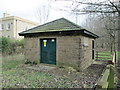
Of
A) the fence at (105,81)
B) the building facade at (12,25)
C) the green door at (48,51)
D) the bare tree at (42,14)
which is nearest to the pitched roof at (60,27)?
the green door at (48,51)

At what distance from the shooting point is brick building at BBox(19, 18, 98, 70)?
6.69m

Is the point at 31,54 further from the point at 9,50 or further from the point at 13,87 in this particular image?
the point at 9,50

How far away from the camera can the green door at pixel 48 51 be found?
775cm

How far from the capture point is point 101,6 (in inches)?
195

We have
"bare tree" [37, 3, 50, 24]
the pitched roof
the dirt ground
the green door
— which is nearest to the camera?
the dirt ground

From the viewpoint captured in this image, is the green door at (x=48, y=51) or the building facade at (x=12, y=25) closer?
the green door at (x=48, y=51)

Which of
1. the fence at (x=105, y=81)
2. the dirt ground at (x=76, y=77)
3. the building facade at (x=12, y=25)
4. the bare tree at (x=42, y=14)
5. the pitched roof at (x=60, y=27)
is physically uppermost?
the bare tree at (x=42, y=14)

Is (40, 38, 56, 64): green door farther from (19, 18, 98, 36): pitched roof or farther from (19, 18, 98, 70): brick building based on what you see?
(19, 18, 98, 36): pitched roof

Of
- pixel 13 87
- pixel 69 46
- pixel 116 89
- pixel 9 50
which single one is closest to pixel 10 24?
pixel 9 50

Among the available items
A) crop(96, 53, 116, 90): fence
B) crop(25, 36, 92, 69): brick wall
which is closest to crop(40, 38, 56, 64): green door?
crop(25, 36, 92, 69): brick wall

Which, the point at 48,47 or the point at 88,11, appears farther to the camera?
the point at 48,47

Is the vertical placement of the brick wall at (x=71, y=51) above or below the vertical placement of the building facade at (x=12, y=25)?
below

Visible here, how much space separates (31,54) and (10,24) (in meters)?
16.2

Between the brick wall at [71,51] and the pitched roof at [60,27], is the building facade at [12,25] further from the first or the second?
the brick wall at [71,51]
